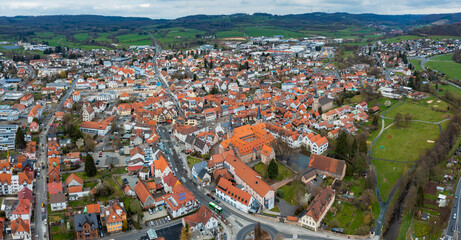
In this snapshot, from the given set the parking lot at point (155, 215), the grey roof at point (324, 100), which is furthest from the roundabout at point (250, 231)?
the grey roof at point (324, 100)

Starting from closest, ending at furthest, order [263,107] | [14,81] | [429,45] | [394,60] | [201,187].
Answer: [201,187] < [263,107] < [14,81] < [394,60] < [429,45]

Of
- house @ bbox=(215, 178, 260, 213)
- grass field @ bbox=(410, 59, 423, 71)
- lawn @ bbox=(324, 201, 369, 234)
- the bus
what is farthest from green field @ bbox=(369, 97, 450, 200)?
grass field @ bbox=(410, 59, 423, 71)

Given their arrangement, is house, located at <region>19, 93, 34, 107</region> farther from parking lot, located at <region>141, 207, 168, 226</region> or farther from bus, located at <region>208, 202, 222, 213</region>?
bus, located at <region>208, 202, 222, 213</region>

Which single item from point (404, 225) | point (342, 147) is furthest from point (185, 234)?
point (342, 147)

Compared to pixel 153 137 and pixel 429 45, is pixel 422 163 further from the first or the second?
pixel 429 45

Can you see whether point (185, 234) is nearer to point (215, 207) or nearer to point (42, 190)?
point (215, 207)

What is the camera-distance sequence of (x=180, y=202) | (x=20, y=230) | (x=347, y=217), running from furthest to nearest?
(x=180, y=202), (x=347, y=217), (x=20, y=230)

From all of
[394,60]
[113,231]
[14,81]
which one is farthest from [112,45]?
[113,231]
